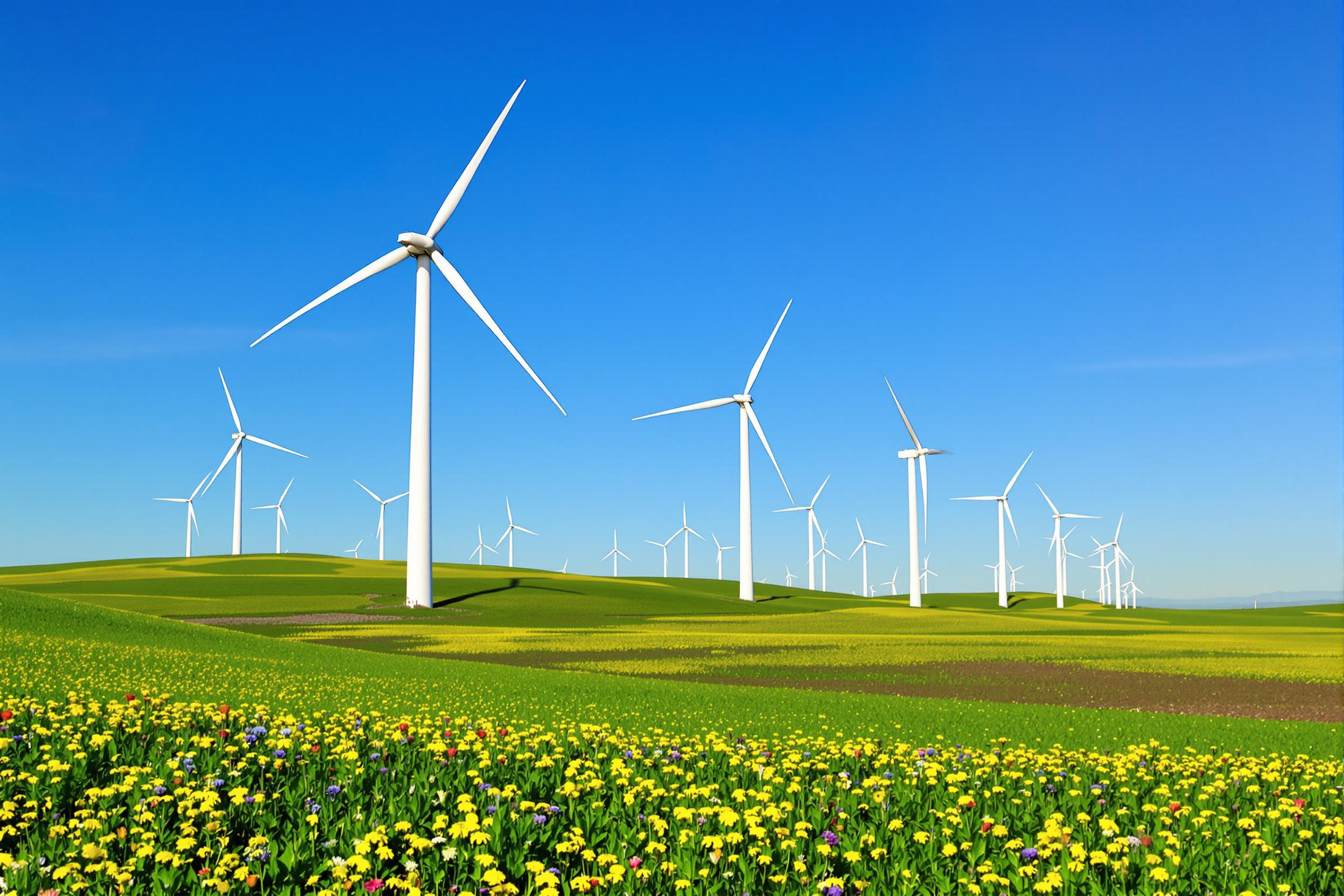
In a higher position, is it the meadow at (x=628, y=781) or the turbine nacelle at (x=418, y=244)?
the turbine nacelle at (x=418, y=244)

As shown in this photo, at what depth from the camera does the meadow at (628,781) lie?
8.68 metres

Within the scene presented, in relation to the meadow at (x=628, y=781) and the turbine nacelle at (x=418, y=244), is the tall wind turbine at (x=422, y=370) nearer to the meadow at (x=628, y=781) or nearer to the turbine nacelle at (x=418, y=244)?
the turbine nacelle at (x=418, y=244)

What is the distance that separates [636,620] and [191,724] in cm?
6778

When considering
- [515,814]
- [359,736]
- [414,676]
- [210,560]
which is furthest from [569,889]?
[210,560]

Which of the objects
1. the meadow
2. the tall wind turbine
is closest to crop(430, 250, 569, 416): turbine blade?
the tall wind turbine

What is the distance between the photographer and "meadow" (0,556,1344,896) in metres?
8.68

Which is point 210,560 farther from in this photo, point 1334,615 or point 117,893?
point 1334,615

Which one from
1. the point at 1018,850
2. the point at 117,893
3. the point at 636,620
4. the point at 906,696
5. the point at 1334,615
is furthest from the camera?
the point at 1334,615

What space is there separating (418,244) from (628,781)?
2970 inches

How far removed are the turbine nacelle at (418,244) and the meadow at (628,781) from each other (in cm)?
5149

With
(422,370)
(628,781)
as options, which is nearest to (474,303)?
(422,370)

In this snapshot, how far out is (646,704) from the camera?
85.4 ft

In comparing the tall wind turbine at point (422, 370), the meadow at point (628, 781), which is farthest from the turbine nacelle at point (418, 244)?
the meadow at point (628, 781)

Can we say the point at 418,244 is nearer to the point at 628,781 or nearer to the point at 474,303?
the point at 474,303
